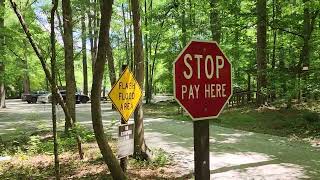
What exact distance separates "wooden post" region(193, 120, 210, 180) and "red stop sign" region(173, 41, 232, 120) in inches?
3.3

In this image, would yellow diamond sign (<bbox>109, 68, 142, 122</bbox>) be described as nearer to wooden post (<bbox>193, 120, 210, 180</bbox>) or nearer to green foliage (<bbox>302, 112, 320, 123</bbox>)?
wooden post (<bbox>193, 120, 210, 180</bbox>)

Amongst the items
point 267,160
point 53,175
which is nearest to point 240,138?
point 267,160

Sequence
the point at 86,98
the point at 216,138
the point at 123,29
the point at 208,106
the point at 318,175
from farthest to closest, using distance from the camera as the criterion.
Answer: the point at 86,98
the point at 123,29
the point at 216,138
the point at 318,175
the point at 208,106

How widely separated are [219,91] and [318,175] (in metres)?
5.77

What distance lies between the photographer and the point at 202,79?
2.76 metres

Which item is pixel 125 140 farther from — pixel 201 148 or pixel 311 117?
pixel 311 117

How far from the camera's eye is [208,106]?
2836 millimetres

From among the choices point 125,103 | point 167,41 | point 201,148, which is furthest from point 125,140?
point 167,41

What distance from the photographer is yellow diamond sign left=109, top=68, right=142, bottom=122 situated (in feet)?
21.1

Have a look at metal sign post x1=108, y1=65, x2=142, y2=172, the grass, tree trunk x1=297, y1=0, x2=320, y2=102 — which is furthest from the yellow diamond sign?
tree trunk x1=297, y1=0, x2=320, y2=102

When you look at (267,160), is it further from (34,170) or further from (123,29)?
(123,29)

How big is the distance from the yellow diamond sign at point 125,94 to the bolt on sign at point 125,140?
0.58ft

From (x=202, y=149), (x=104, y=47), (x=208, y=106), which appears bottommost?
(x=202, y=149)

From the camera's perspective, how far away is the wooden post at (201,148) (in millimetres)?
2854
